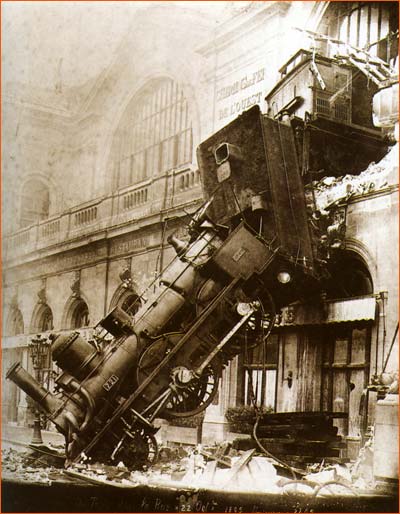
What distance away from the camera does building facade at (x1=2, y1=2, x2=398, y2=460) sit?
784 cm

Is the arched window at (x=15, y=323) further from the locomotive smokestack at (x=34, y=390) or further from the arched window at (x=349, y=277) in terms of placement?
the arched window at (x=349, y=277)

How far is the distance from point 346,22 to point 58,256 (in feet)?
15.9

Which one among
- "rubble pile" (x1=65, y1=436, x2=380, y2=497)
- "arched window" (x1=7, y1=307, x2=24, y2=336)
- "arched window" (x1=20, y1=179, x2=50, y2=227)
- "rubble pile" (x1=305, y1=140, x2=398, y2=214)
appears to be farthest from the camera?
"arched window" (x1=20, y1=179, x2=50, y2=227)

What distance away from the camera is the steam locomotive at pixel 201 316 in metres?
7.90

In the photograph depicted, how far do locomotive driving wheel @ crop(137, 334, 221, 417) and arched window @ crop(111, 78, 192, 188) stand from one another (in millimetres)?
2716

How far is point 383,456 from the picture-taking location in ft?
22.6

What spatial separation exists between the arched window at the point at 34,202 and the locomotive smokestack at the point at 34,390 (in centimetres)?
235

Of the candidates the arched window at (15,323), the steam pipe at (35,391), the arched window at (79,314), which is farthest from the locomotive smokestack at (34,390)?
the arched window at (79,314)

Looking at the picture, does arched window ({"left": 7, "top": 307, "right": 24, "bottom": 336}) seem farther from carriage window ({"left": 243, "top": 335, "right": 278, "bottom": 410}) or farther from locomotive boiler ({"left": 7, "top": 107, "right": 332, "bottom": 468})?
carriage window ({"left": 243, "top": 335, "right": 278, "bottom": 410})

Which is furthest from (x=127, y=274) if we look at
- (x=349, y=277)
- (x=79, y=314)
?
(x=349, y=277)

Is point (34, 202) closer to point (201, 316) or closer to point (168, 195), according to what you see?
point (168, 195)

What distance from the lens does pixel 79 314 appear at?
10.3 meters

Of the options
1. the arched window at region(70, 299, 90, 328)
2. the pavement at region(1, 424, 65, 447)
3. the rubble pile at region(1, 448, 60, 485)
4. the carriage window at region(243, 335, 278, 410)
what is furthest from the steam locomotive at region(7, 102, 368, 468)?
the arched window at region(70, 299, 90, 328)

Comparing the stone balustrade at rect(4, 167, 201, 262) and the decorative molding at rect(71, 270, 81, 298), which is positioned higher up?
the stone balustrade at rect(4, 167, 201, 262)
